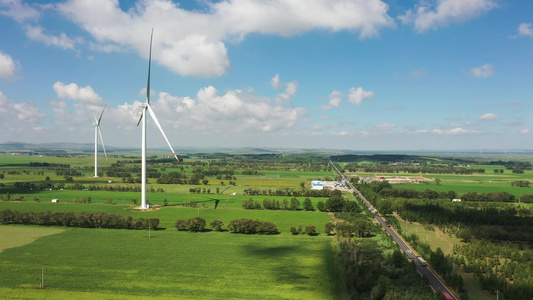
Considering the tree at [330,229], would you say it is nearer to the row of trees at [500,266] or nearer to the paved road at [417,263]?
the paved road at [417,263]

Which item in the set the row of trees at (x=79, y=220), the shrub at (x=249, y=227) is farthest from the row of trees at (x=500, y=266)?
the row of trees at (x=79, y=220)

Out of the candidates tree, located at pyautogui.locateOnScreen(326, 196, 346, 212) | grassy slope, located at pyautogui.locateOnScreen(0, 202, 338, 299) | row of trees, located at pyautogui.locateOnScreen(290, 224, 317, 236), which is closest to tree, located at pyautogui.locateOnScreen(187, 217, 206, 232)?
grassy slope, located at pyautogui.locateOnScreen(0, 202, 338, 299)

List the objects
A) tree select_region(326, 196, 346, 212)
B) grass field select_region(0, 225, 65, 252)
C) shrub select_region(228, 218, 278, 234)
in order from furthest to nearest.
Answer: tree select_region(326, 196, 346, 212)
shrub select_region(228, 218, 278, 234)
grass field select_region(0, 225, 65, 252)

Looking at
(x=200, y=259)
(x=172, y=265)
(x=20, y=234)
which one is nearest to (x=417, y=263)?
(x=200, y=259)

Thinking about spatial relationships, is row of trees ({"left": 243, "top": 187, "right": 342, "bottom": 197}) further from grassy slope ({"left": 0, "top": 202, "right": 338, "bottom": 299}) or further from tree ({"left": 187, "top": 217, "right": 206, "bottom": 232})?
grassy slope ({"left": 0, "top": 202, "right": 338, "bottom": 299})

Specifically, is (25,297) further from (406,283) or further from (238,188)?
(238,188)

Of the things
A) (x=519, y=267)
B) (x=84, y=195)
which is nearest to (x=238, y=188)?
(x=84, y=195)

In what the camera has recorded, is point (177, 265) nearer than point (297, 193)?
Yes

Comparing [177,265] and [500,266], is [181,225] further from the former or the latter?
[500,266]
